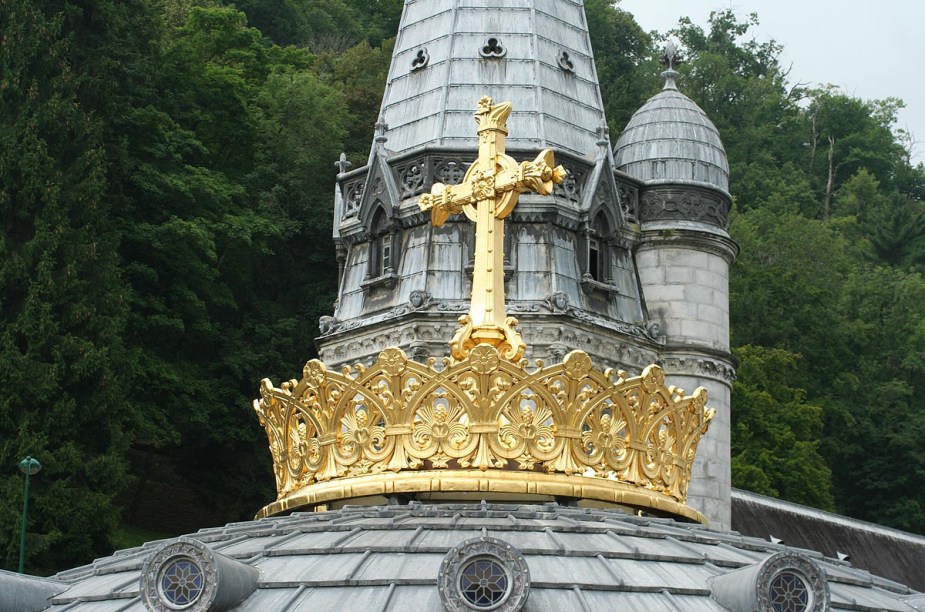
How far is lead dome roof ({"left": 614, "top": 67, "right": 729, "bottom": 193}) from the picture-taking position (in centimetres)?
4803

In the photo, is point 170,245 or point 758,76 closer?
point 170,245

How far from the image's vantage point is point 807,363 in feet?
218

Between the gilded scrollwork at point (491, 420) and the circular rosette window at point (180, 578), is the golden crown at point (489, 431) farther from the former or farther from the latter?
the circular rosette window at point (180, 578)

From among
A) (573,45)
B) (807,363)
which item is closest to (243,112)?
(573,45)

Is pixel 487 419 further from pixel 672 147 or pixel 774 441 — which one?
pixel 774 441

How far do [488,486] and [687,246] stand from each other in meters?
34.6

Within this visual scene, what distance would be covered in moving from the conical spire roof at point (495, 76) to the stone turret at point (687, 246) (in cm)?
170

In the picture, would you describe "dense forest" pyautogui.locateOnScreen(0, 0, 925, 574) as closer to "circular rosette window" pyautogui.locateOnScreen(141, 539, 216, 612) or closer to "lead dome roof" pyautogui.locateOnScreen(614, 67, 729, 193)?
"lead dome roof" pyautogui.locateOnScreen(614, 67, 729, 193)

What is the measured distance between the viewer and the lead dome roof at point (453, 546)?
1038 cm

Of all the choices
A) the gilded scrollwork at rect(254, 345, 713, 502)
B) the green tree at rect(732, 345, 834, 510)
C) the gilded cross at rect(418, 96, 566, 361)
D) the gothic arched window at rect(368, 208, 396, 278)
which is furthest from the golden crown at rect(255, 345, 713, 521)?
the green tree at rect(732, 345, 834, 510)

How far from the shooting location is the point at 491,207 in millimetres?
13852

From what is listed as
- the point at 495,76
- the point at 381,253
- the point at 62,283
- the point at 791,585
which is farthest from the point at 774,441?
the point at 791,585

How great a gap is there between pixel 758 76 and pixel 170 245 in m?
53.2

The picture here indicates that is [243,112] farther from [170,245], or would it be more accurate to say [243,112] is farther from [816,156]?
[816,156]
